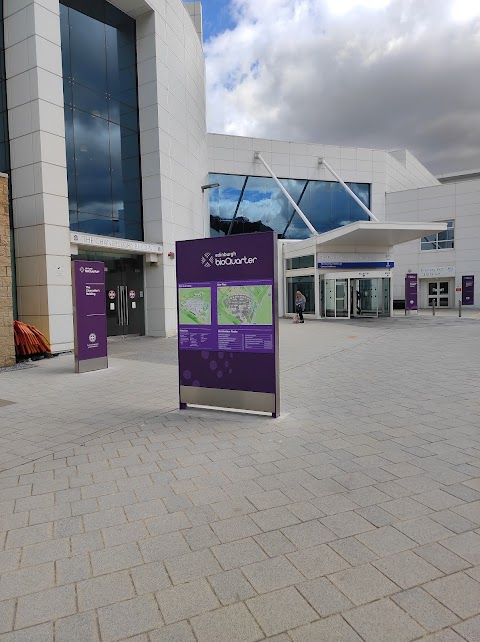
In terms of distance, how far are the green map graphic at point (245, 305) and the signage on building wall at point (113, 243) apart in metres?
8.71

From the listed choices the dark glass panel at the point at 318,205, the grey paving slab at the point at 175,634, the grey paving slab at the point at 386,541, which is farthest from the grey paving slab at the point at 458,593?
the dark glass panel at the point at 318,205

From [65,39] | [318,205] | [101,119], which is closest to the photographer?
[65,39]

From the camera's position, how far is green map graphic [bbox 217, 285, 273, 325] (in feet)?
18.6

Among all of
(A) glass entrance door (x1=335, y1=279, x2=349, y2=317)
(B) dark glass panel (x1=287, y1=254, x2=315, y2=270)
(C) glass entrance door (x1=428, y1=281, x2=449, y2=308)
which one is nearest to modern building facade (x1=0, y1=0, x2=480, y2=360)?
(B) dark glass panel (x1=287, y1=254, x2=315, y2=270)

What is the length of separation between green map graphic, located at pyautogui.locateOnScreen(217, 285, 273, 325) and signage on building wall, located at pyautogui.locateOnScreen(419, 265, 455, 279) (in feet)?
111

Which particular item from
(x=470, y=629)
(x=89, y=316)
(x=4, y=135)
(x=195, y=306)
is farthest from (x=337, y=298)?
(x=470, y=629)

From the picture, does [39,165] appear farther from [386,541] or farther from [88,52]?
[386,541]

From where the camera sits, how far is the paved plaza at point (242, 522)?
2.30m

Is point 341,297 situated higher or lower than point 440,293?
lower

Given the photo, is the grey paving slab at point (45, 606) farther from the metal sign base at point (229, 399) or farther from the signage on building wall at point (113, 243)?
the signage on building wall at point (113, 243)

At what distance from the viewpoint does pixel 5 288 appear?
10.6m

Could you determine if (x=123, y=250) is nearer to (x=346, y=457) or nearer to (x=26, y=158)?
(x=26, y=158)

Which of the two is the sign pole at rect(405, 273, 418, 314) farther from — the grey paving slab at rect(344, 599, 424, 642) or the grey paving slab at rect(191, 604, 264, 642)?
the grey paving slab at rect(191, 604, 264, 642)

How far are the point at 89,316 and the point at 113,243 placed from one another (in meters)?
5.34
